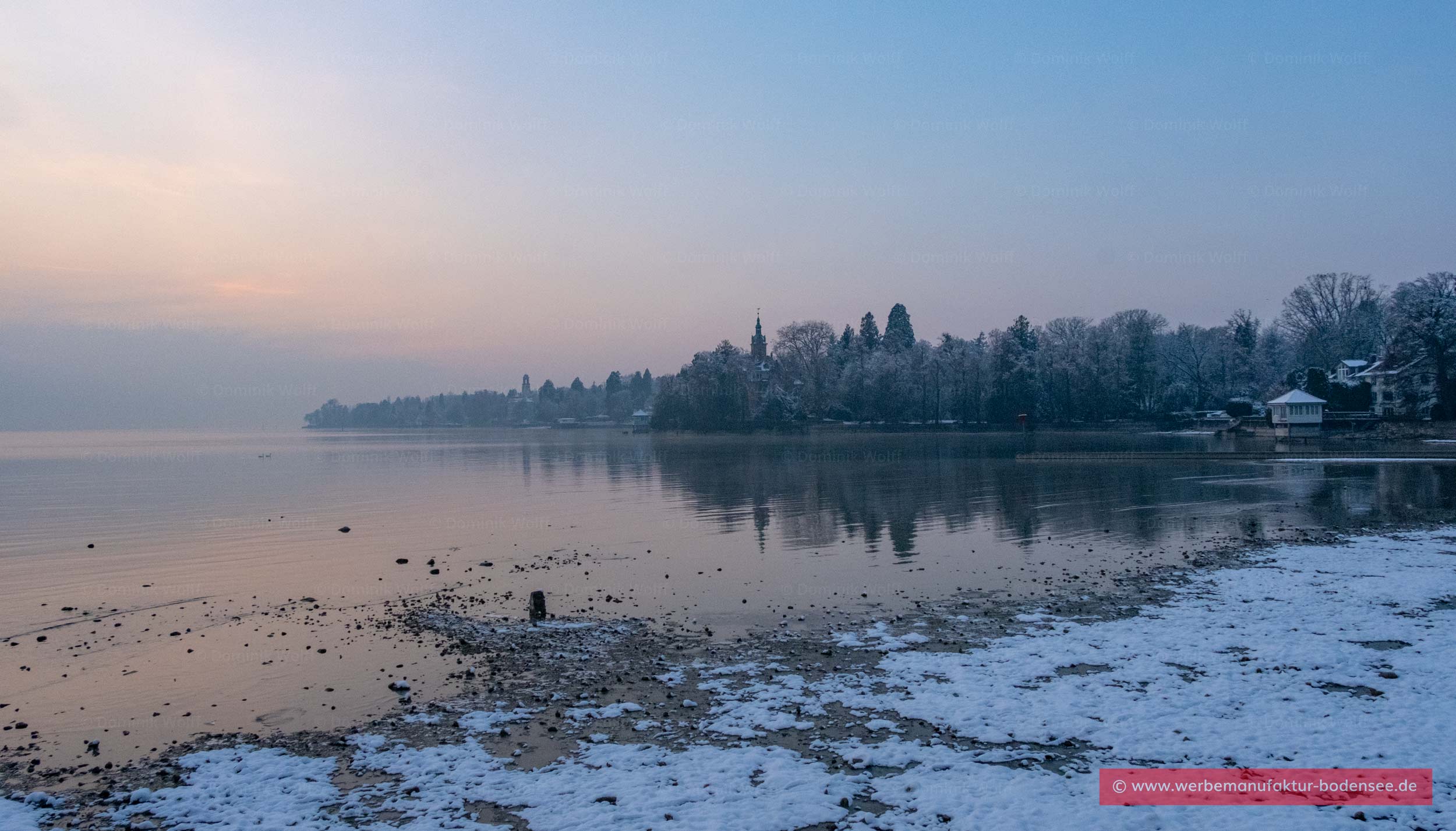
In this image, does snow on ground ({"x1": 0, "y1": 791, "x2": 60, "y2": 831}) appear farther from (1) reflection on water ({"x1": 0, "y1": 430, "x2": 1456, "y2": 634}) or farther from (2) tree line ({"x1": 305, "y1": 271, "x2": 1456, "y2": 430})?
(2) tree line ({"x1": 305, "y1": 271, "x2": 1456, "y2": 430})

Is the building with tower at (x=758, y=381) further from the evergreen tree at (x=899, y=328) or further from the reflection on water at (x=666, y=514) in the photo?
the reflection on water at (x=666, y=514)

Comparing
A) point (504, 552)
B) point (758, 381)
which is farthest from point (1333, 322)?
point (504, 552)

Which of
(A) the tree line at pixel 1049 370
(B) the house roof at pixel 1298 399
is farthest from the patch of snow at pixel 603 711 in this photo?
(A) the tree line at pixel 1049 370

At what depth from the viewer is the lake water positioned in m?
14.7

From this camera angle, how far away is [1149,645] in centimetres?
1430

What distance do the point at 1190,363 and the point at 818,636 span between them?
150 metres

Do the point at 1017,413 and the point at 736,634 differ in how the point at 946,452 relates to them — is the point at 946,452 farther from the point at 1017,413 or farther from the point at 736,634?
the point at 736,634

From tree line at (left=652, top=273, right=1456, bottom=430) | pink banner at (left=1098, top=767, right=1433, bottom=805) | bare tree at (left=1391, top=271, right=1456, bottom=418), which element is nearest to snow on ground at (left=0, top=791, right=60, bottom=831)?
pink banner at (left=1098, top=767, right=1433, bottom=805)

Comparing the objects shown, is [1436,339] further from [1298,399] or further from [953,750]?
[953,750]

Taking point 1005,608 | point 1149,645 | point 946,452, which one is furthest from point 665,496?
point 946,452

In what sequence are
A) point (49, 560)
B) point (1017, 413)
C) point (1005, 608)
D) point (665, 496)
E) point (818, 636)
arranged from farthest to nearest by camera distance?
point (1017, 413), point (665, 496), point (49, 560), point (1005, 608), point (818, 636)

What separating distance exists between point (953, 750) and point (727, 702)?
345cm

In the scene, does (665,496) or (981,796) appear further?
(665,496)

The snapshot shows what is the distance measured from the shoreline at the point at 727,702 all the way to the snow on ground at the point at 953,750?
0.18 ft
